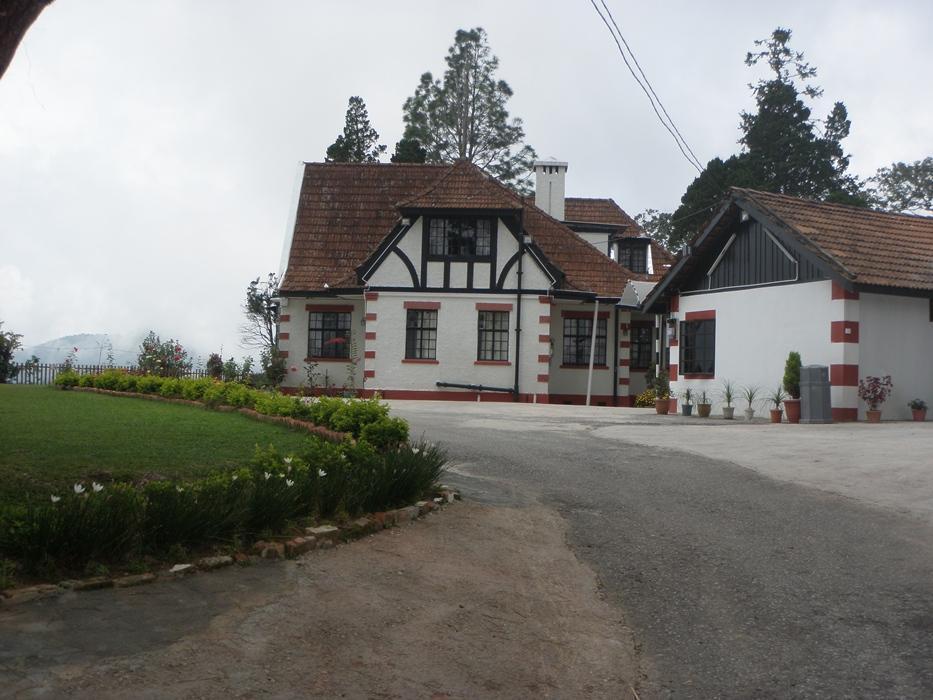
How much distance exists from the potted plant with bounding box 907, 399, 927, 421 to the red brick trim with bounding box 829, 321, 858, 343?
2123 mm

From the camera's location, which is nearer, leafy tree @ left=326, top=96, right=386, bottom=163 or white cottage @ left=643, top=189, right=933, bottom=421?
white cottage @ left=643, top=189, right=933, bottom=421

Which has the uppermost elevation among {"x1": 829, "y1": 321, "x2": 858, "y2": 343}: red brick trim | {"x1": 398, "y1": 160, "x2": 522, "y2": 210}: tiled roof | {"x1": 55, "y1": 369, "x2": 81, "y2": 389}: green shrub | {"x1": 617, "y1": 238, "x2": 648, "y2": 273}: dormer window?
{"x1": 398, "y1": 160, "x2": 522, "y2": 210}: tiled roof

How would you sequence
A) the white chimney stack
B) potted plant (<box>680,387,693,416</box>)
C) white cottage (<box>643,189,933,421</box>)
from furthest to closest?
1. the white chimney stack
2. potted plant (<box>680,387,693,416</box>)
3. white cottage (<box>643,189,933,421</box>)

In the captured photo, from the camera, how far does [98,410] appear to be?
15086mm

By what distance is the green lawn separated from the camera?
834 cm

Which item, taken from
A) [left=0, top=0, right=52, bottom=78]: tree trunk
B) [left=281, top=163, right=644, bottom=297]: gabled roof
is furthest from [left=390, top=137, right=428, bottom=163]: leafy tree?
[left=0, top=0, right=52, bottom=78]: tree trunk

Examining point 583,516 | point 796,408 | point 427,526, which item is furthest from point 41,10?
point 796,408

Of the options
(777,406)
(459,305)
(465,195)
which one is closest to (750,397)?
(777,406)

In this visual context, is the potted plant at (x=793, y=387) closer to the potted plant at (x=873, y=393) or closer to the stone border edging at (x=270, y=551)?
the potted plant at (x=873, y=393)

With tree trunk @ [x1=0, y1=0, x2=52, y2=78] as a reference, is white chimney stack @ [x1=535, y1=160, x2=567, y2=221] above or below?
above

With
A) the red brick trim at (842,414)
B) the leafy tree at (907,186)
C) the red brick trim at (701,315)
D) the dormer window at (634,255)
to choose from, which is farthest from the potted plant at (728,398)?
the leafy tree at (907,186)

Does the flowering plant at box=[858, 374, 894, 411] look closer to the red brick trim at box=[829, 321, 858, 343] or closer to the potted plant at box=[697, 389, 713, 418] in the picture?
the red brick trim at box=[829, 321, 858, 343]

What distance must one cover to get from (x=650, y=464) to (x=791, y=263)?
11236 mm

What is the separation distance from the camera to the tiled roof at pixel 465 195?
97.3ft
